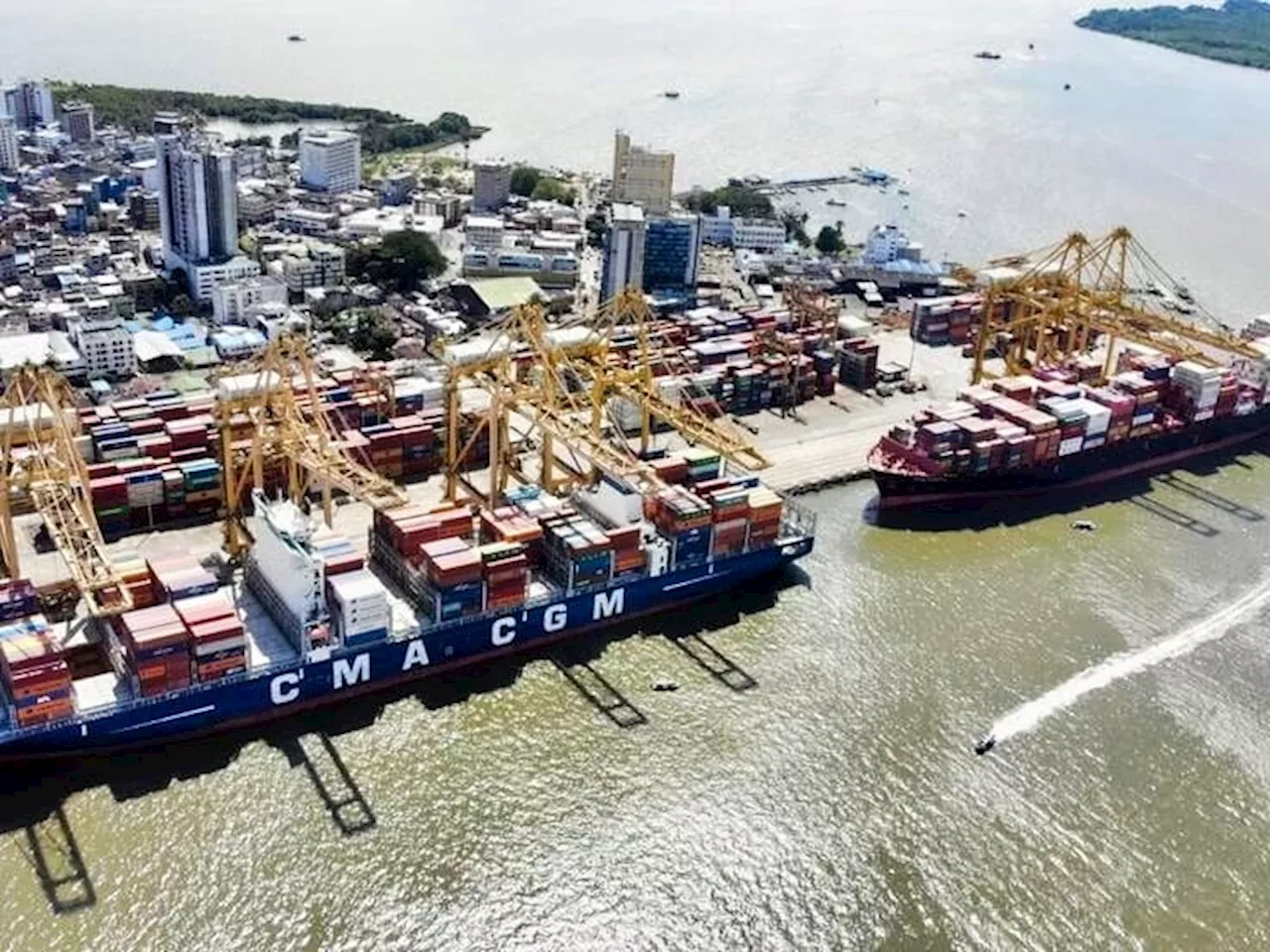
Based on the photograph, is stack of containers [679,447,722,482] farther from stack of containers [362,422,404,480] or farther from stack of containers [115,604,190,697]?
stack of containers [115,604,190,697]

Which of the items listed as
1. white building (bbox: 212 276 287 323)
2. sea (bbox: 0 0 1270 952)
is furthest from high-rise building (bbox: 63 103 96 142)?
sea (bbox: 0 0 1270 952)

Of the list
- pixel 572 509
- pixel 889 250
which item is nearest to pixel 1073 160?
pixel 889 250

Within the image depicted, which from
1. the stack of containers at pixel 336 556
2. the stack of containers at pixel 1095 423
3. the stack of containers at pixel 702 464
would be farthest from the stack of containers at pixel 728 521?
the stack of containers at pixel 1095 423

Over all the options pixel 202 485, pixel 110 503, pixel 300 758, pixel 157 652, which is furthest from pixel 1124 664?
pixel 110 503

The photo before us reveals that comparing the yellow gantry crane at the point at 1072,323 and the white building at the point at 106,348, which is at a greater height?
the yellow gantry crane at the point at 1072,323

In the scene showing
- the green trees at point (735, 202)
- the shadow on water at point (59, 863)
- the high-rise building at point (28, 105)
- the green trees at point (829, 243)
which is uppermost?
the high-rise building at point (28, 105)

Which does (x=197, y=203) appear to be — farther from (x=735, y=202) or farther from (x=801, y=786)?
(x=801, y=786)

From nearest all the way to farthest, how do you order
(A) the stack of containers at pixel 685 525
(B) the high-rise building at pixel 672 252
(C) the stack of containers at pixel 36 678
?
(C) the stack of containers at pixel 36 678, (A) the stack of containers at pixel 685 525, (B) the high-rise building at pixel 672 252

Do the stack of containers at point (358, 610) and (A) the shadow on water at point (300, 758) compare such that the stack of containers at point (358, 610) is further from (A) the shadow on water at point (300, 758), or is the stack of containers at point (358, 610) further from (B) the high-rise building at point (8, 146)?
(B) the high-rise building at point (8, 146)

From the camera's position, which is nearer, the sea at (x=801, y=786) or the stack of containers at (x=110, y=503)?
the sea at (x=801, y=786)
